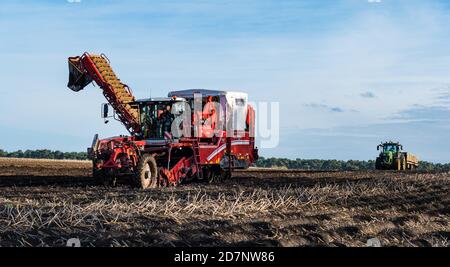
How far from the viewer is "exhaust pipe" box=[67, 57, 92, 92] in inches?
1193

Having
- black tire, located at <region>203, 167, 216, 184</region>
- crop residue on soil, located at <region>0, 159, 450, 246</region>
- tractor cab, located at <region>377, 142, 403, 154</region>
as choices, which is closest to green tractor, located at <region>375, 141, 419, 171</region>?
tractor cab, located at <region>377, 142, 403, 154</region>

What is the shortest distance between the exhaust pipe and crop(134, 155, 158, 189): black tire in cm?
1102

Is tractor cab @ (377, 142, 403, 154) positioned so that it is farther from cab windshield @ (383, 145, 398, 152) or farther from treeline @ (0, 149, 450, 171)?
treeline @ (0, 149, 450, 171)

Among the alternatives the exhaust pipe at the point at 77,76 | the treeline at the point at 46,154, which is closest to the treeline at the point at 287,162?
the treeline at the point at 46,154

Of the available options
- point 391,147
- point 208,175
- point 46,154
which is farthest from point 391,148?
point 46,154

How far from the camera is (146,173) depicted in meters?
20.2

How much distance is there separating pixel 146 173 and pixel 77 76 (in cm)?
1172

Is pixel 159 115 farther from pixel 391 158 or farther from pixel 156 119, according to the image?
pixel 391 158

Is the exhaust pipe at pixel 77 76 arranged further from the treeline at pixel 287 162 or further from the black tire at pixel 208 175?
the treeline at pixel 287 162
